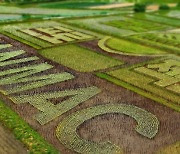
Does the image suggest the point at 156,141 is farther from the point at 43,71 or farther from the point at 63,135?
the point at 43,71

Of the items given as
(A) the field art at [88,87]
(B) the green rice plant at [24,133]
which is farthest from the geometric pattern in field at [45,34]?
(B) the green rice plant at [24,133]

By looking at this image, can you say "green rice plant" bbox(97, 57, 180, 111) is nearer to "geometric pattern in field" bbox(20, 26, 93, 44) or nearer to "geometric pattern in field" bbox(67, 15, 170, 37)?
"geometric pattern in field" bbox(20, 26, 93, 44)

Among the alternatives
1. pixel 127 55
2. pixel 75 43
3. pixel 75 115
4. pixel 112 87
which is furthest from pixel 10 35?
pixel 75 115

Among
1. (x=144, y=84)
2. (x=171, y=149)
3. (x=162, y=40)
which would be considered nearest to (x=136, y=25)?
(x=162, y=40)

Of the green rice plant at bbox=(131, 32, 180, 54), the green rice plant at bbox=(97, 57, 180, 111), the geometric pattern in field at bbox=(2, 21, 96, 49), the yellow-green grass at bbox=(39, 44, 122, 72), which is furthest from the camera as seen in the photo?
the geometric pattern in field at bbox=(2, 21, 96, 49)

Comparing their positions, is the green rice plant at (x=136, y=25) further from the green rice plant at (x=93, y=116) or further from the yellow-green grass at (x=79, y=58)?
the green rice plant at (x=93, y=116)

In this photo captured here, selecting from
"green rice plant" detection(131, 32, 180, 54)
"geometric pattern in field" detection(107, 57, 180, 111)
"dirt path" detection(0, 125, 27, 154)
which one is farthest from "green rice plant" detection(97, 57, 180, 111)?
"dirt path" detection(0, 125, 27, 154)
